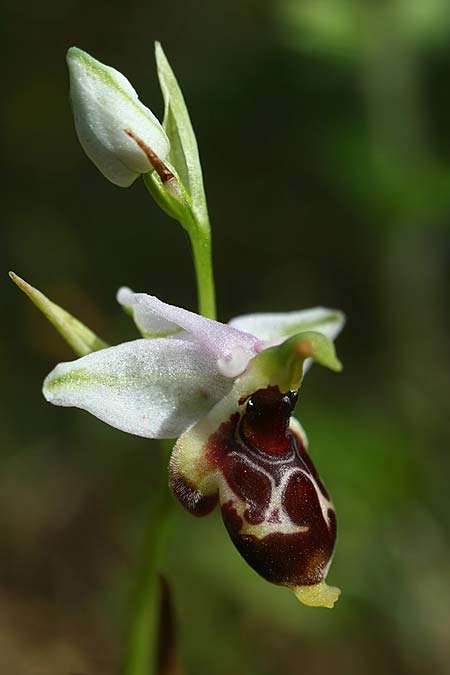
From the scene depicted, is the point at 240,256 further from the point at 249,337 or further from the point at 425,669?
the point at 249,337

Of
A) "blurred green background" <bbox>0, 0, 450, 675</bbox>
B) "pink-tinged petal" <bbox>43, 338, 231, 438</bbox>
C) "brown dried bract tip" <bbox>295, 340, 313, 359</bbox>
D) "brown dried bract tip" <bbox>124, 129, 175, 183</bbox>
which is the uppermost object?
"brown dried bract tip" <bbox>124, 129, 175, 183</bbox>

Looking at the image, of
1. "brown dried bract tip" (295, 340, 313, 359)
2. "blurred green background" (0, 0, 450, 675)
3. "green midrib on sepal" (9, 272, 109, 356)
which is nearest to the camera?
"brown dried bract tip" (295, 340, 313, 359)

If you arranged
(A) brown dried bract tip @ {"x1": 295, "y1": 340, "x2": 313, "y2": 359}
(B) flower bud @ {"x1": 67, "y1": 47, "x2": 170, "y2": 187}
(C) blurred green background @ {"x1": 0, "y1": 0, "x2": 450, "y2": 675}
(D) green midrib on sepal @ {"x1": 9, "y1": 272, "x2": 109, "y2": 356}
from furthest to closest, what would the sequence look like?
(C) blurred green background @ {"x1": 0, "y1": 0, "x2": 450, "y2": 675} → (D) green midrib on sepal @ {"x1": 9, "y1": 272, "x2": 109, "y2": 356} → (B) flower bud @ {"x1": 67, "y1": 47, "x2": 170, "y2": 187} → (A) brown dried bract tip @ {"x1": 295, "y1": 340, "x2": 313, "y2": 359}

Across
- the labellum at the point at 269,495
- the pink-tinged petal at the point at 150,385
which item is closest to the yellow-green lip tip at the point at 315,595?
the labellum at the point at 269,495

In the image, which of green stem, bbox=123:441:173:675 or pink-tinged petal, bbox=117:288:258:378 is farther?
green stem, bbox=123:441:173:675

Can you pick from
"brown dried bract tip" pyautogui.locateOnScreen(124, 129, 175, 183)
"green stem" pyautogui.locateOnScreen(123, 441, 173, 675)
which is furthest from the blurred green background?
"brown dried bract tip" pyautogui.locateOnScreen(124, 129, 175, 183)

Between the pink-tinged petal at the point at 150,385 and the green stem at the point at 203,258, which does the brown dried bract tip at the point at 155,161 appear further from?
the pink-tinged petal at the point at 150,385

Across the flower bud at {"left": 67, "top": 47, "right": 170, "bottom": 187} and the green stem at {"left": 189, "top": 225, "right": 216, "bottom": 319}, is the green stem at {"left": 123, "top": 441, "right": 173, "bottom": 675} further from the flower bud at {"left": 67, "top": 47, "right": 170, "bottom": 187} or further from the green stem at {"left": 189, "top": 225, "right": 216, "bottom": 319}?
the flower bud at {"left": 67, "top": 47, "right": 170, "bottom": 187}

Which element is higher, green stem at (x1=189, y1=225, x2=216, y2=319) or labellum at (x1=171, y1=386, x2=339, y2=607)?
green stem at (x1=189, y1=225, x2=216, y2=319)
